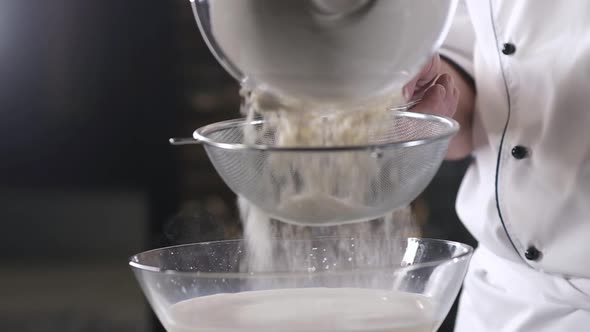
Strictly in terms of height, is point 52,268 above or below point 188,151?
below

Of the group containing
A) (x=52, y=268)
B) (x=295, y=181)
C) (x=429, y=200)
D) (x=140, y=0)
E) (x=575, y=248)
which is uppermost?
(x=140, y=0)

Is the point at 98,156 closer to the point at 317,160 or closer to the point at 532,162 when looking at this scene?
the point at 532,162

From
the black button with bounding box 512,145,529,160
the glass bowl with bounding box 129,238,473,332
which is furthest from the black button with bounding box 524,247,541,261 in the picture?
the glass bowl with bounding box 129,238,473,332

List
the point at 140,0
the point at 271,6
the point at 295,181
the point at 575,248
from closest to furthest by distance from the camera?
the point at 271,6
the point at 295,181
the point at 575,248
the point at 140,0

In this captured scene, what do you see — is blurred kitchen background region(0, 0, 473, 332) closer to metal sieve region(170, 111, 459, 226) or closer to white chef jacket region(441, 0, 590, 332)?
white chef jacket region(441, 0, 590, 332)

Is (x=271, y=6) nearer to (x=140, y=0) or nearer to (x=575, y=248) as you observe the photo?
(x=575, y=248)

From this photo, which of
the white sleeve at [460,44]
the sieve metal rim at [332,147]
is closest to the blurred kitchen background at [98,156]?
the white sleeve at [460,44]

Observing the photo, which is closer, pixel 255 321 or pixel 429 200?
→ pixel 255 321

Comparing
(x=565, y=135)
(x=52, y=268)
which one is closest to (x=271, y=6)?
(x=565, y=135)

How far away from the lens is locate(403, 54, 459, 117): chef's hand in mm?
964

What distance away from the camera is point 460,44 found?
120cm

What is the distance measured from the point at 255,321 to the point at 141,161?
4.01ft

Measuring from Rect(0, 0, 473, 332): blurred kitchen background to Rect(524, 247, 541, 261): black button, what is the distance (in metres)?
0.86

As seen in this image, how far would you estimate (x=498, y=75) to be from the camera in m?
1.07
